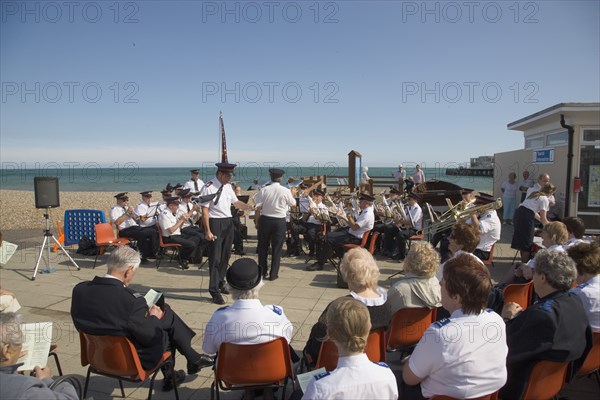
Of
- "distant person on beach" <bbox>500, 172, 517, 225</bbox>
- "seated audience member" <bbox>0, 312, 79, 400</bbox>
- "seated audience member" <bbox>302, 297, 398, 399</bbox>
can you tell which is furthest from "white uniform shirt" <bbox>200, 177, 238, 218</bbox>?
"distant person on beach" <bbox>500, 172, 517, 225</bbox>

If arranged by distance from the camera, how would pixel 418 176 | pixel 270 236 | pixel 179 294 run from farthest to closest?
1. pixel 418 176
2. pixel 270 236
3. pixel 179 294

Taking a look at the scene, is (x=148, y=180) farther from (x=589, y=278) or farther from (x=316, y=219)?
(x=589, y=278)

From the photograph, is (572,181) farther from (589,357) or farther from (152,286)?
(152,286)

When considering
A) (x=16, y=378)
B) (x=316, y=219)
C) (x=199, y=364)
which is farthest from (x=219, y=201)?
(x=16, y=378)

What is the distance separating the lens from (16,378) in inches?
76.5

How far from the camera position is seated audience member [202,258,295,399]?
2.68m

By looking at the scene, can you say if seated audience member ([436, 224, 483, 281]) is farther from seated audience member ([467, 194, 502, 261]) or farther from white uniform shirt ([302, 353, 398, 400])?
white uniform shirt ([302, 353, 398, 400])

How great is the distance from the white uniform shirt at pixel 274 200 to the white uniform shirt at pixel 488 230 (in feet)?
10.1

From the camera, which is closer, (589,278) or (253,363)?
(253,363)

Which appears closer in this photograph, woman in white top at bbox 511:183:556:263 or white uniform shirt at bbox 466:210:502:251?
white uniform shirt at bbox 466:210:502:251

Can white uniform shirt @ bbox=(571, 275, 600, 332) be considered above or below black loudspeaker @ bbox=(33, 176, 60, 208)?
below

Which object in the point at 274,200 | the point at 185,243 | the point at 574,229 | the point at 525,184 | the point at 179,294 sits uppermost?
the point at 525,184

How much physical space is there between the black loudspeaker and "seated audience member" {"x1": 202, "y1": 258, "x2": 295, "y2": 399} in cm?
541

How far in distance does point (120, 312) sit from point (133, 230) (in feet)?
19.7
